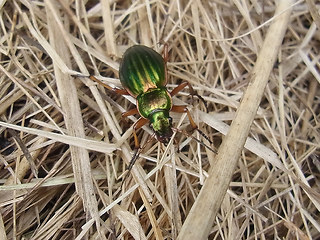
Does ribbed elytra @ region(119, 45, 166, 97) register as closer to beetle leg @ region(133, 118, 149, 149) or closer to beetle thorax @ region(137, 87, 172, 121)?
beetle thorax @ region(137, 87, 172, 121)

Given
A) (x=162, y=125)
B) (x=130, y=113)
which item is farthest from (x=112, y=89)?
(x=162, y=125)

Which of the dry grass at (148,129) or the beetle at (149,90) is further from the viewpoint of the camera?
the beetle at (149,90)

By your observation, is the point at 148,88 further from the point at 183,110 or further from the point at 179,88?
the point at 183,110

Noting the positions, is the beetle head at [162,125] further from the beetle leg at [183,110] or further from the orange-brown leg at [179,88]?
the orange-brown leg at [179,88]

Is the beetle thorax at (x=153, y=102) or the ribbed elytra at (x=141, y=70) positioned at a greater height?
the ribbed elytra at (x=141, y=70)

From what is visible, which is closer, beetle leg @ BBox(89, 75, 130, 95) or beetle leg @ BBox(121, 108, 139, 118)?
beetle leg @ BBox(121, 108, 139, 118)

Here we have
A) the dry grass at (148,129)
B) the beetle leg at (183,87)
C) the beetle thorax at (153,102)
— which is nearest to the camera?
the dry grass at (148,129)

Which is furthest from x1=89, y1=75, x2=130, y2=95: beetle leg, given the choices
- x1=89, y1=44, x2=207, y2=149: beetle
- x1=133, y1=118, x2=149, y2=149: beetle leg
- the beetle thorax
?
x1=133, y1=118, x2=149, y2=149: beetle leg

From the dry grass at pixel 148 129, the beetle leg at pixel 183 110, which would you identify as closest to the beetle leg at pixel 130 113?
the dry grass at pixel 148 129
